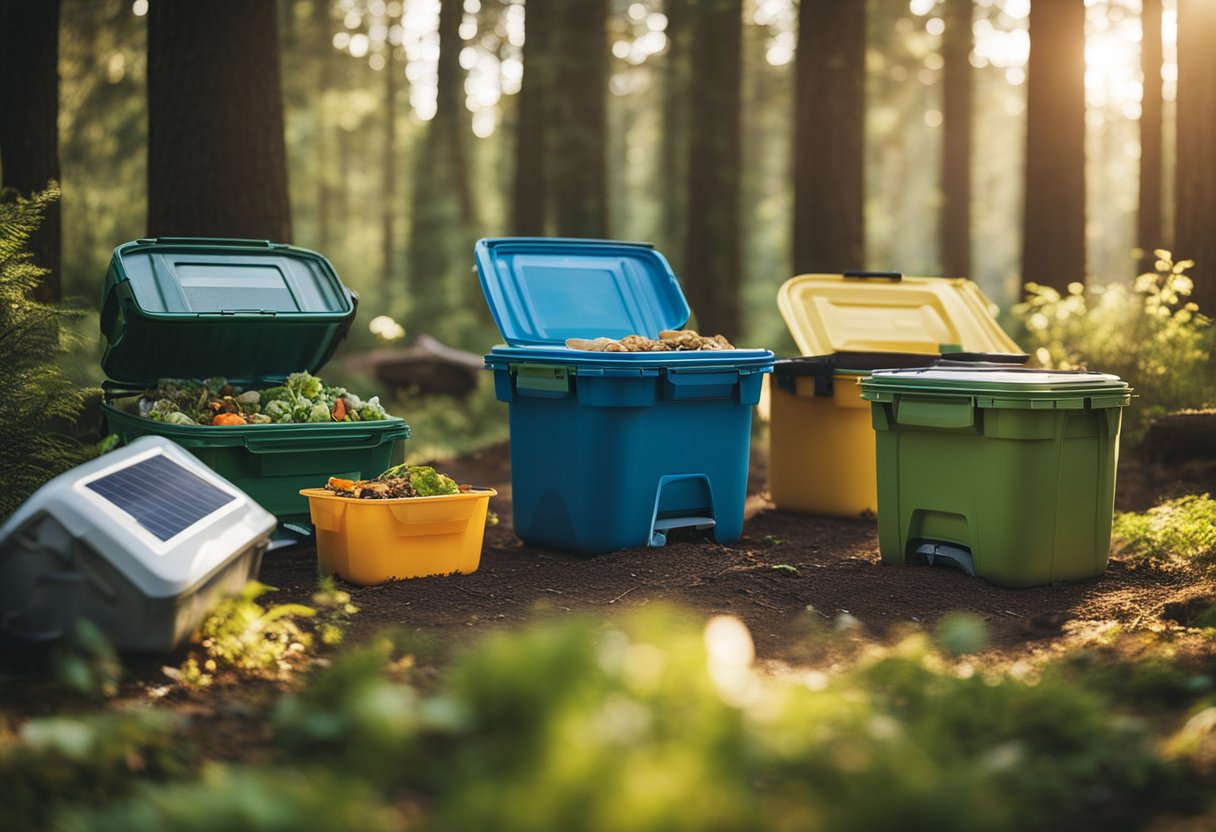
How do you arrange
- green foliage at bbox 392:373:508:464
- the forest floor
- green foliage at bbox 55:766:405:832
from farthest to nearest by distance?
green foliage at bbox 392:373:508:464 → the forest floor → green foliage at bbox 55:766:405:832

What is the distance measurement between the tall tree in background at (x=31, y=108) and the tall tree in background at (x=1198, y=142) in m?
8.32

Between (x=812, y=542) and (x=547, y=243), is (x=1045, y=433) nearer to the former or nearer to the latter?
(x=812, y=542)

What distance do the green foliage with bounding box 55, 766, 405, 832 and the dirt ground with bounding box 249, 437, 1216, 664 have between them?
1.87 metres

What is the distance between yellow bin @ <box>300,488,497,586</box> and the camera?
5484mm

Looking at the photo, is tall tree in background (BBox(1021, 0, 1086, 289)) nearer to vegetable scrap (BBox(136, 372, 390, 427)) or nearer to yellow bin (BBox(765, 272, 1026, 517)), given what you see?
yellow bin (BBox(765, 272, 1026, 517))

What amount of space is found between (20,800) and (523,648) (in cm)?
119

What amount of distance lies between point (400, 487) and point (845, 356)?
11.5 ft

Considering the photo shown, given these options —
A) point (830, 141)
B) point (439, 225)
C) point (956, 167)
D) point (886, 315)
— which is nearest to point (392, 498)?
point (886, 315)

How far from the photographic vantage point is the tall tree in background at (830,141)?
11.5m

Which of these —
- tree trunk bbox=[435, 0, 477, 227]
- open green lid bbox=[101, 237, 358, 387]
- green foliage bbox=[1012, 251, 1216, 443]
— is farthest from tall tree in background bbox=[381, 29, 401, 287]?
open green lid bbox=[101, 237, 358, 387]

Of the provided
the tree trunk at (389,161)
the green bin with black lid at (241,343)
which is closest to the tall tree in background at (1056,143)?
the green bin with black lid at (241,343)

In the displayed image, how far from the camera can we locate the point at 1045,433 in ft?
17.7

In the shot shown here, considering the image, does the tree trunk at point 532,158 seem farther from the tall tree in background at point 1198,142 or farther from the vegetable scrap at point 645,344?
the vegetable scrap at point 645,344

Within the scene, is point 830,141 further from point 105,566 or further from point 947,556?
point 105,566
